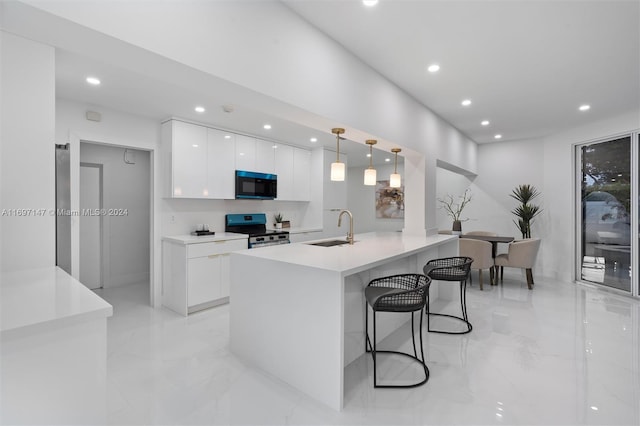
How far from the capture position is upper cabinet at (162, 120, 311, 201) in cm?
395

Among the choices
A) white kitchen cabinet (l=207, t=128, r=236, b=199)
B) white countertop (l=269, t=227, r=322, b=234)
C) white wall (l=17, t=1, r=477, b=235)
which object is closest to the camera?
white wall (l=17, t=1, r=477, b=235)

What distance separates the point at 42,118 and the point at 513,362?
371 cm

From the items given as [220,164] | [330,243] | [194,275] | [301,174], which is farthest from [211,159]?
[330,243]

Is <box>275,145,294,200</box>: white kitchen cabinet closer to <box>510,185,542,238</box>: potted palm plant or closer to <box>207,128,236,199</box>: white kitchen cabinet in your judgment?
<box>207,128,236,199</box>: white kitchen cabinet

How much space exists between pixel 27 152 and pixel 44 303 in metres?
1.05

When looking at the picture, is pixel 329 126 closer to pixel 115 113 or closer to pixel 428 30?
pixel 428 30

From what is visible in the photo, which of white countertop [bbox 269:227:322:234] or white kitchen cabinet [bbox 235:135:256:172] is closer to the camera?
white kitchen cabinet [bbox 235:135:256:172]

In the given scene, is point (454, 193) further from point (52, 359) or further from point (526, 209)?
point (52, 359)

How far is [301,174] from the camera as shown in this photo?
18.7ft

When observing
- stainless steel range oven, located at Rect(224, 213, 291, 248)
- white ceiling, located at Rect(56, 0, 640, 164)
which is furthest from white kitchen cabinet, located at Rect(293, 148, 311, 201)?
white ceiling, located at Rect(56, 0, 640, 164)

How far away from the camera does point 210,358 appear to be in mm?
2607

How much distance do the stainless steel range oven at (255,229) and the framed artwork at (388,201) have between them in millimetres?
3714

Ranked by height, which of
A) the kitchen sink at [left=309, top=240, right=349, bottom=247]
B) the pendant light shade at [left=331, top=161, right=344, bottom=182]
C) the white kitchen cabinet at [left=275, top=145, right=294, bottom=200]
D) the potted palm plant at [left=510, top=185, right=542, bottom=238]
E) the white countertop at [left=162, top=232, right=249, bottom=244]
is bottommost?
the white countertop at [left=162, top=232, right=249, bottom=244]

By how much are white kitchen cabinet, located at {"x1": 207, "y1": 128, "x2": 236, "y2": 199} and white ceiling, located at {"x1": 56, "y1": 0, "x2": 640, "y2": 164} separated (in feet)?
0.82
